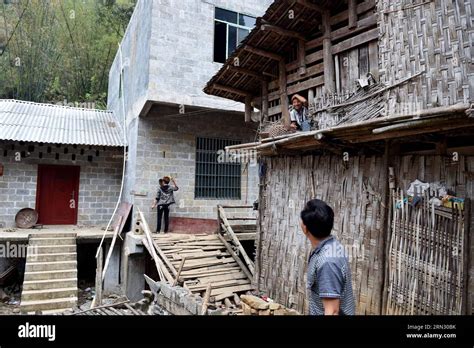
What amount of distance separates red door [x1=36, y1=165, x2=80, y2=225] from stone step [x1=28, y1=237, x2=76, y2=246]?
2.17 m

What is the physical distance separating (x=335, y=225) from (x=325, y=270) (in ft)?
8.15

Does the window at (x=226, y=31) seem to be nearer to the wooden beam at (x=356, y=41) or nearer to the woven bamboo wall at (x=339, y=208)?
the woven bamboo wall at (x=339, y=208)

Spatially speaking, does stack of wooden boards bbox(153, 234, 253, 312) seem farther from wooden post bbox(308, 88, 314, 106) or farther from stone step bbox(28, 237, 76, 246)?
wooden post bbox(308, 88, 314, 106)

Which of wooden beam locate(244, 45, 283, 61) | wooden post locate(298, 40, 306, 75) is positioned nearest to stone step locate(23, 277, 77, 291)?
wooden beam locate(244, 45, 283, 61)

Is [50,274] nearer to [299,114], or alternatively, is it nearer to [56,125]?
[56,125]

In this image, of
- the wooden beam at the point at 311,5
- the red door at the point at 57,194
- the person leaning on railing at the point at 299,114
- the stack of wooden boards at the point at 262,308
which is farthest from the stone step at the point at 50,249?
the wooden beam at the point at 311,5

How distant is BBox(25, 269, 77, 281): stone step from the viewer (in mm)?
6974

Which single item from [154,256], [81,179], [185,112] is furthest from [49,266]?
[185,112]

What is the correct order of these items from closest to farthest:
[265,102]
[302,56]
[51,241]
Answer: [302,56]
[265,102]
[51,241]

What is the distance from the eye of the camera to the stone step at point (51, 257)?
7464 millimetres

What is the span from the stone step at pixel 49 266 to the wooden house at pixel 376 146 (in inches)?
186

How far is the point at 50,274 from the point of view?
23.6 feet
